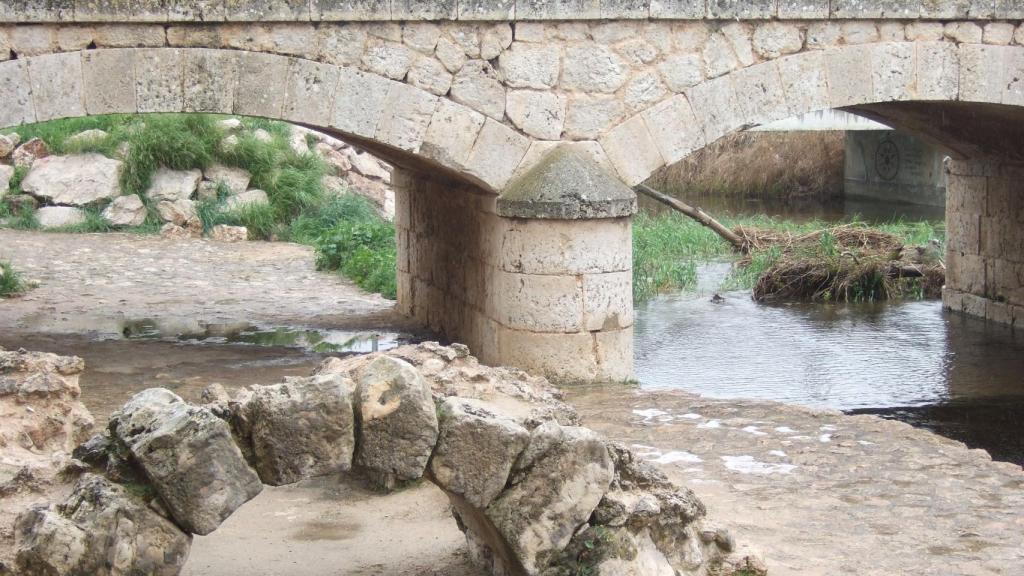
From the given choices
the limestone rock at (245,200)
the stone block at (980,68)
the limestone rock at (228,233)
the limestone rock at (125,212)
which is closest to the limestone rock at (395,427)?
the stone block at (980,68)

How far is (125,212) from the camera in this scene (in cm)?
1527

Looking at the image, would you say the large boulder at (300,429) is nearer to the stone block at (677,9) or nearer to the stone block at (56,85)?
the stone block at (56,85)

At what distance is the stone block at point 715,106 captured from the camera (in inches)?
316

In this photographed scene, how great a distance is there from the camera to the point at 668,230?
15578 mm

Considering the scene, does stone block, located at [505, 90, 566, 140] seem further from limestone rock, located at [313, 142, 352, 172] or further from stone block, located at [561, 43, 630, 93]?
limestone rock, located at [313, 142, 352, 172]

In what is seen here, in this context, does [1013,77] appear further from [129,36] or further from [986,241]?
[129,36]

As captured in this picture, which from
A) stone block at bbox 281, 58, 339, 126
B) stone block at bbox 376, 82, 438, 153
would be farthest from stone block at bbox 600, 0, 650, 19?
stone block at bbox 281, 58, 339, 126

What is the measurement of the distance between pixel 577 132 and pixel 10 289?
612 centimetres

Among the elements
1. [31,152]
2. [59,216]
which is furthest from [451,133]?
[31,152]

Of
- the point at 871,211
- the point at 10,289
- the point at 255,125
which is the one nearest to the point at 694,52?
the point at 10,289

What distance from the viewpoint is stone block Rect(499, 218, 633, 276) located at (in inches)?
304

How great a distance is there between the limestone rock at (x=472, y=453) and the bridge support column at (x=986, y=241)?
8.22 m

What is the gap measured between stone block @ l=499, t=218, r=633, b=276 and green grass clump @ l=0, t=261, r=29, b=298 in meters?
5.68

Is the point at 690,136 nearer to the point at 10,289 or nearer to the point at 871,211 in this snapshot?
the point at 10,289
